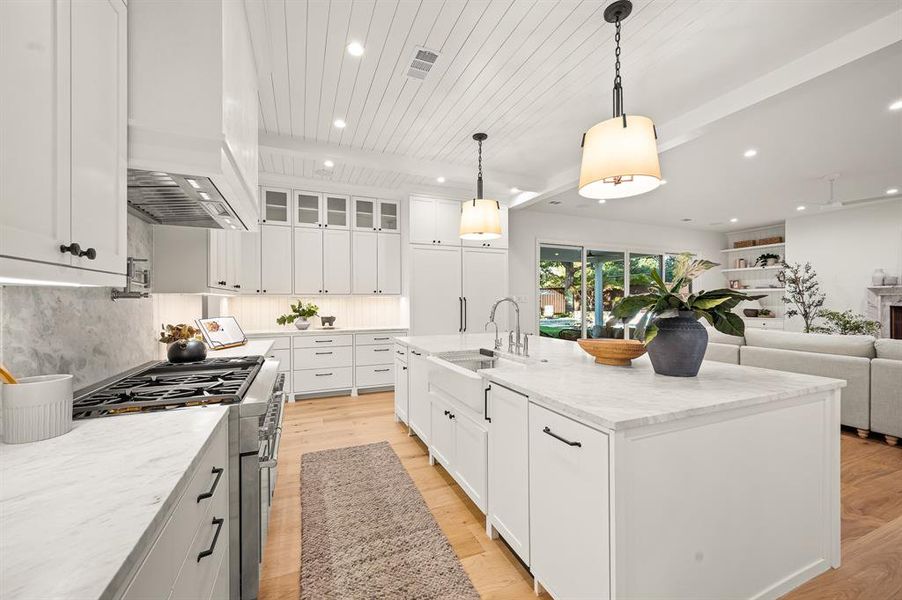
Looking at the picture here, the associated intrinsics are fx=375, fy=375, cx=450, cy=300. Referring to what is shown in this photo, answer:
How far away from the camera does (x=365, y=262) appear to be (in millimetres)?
5121

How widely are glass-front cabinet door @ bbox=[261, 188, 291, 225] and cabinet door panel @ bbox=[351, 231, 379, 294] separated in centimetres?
88

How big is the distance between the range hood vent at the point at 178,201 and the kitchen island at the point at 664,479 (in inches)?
59.2

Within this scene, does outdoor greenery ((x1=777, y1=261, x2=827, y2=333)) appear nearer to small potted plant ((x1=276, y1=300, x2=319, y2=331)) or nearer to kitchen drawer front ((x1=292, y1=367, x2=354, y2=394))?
kitchen drawer front ((x1=292, y1=367, x2=354, y2=394))

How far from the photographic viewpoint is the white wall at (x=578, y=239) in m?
6.30

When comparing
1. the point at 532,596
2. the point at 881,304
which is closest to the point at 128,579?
the point at 532,596

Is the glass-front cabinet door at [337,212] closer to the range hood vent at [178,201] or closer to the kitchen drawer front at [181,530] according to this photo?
the range hood vent at [178,201]

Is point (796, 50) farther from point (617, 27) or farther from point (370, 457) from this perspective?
point (370, 457)

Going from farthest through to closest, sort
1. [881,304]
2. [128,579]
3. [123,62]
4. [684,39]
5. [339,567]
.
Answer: [881,304], [684,39], [339,567], [123,62], [128,579]

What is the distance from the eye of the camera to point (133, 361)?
6.62ft

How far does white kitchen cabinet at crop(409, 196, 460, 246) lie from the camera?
4.90 meters

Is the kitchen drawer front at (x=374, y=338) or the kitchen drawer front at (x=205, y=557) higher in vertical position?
the kitchen drawer front at (x=374, y=338)

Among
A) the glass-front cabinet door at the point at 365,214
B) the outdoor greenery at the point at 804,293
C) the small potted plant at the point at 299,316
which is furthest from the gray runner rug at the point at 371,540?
the outdoor greenery at the point at 804,293

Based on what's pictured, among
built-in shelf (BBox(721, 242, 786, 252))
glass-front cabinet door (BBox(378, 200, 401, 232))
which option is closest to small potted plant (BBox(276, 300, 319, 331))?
glass-front cabinet door (BBox(378, 200, 401, 232))

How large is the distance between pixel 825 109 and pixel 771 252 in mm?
5910
